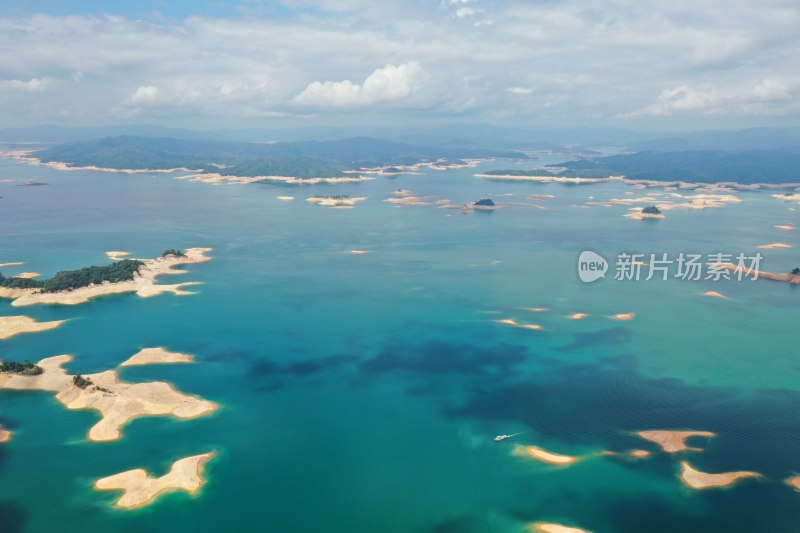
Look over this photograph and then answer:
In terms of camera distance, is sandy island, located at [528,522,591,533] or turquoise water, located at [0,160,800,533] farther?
turquoise water, located at [0,160,800,533]

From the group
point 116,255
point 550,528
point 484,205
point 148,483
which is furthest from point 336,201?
point 550,528

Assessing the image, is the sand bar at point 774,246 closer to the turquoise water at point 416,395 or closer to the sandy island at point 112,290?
the turquoise water at point 416,395

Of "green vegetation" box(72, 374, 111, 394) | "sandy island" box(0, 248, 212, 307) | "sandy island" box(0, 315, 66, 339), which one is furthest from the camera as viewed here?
"sandy island" box(0, 248, 212, 307)

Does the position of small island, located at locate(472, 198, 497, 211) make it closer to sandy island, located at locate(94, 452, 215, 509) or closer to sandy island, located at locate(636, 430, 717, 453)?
sandy island, located at locate(636, 430, 717, 453)

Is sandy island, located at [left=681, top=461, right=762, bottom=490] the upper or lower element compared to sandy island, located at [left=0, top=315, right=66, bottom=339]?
lower

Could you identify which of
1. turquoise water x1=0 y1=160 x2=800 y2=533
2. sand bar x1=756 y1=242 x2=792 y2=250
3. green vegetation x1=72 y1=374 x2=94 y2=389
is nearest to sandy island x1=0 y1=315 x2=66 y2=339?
turquoise water x1=0 y1=160 x2=800 y2=533

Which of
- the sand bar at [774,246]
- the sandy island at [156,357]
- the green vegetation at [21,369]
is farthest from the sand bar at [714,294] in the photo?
the green vegetation at [21,369]

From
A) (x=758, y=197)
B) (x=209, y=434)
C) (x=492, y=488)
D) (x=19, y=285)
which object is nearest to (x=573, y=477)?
(x=492, y=488)
